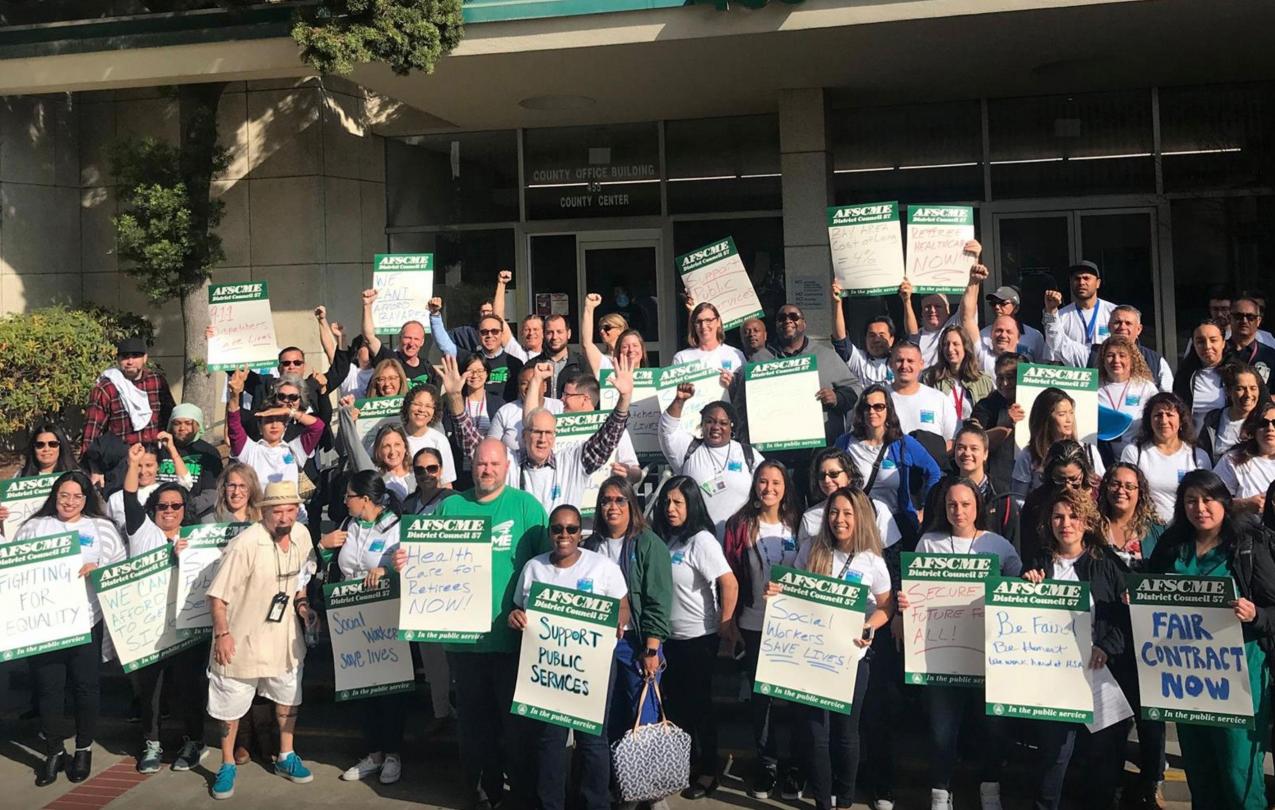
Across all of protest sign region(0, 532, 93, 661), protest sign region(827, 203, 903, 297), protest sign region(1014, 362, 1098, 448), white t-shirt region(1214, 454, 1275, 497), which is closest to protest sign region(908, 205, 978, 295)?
protest sign region(827, 203, 903, 297)

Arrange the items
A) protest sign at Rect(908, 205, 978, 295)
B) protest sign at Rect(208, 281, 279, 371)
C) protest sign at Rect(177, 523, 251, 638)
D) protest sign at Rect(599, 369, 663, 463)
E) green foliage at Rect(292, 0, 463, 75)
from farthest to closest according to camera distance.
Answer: green foliage at Rect(292, 0, 463, 75) < protest sign at Rect(208, 281, 279, 371) < protest sign at Rect(908, 205, 978, 295) < protest sign at Rect(599, 369, 663, 463) < protest sign at Rect(177, 523, 251, 638)

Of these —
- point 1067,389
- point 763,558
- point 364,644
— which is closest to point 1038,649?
point 763,558

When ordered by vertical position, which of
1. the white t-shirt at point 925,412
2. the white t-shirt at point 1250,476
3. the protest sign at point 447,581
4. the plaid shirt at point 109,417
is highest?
the plaid shirt at point 109,417

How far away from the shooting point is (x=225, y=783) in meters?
7.17

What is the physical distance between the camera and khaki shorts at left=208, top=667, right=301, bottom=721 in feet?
23.9

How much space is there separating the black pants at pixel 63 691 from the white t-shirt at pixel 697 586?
372cm

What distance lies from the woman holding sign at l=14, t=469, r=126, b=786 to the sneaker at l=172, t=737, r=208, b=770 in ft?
1.74

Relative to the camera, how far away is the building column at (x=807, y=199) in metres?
12.9

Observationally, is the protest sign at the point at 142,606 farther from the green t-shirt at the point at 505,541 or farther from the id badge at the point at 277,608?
the green t-shirt at the point at 505,541

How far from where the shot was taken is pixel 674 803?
6.78 metres

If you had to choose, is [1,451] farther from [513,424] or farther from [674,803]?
[674,803]

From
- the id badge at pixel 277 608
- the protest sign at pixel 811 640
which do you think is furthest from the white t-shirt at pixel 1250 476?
the id badge at pixel 277 608

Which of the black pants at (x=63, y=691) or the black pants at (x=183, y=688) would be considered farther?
the black pants at (x=183, y=688)

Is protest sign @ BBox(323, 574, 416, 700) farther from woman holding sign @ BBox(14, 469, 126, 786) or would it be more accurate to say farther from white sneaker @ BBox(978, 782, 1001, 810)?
white sneaker @ BBox(978, 782, 1001, 810)
